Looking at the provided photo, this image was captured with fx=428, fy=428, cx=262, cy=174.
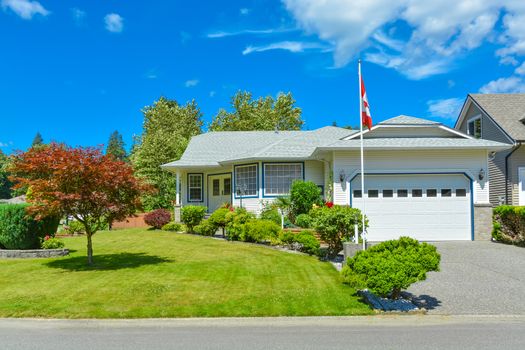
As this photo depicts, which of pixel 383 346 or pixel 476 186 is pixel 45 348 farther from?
pixel 476 186

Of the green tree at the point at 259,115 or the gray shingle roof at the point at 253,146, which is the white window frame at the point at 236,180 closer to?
the gray shingle roof at the point at 253,146

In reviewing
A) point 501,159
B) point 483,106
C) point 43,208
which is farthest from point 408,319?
point 483,106

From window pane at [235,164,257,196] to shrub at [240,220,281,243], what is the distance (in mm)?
5411

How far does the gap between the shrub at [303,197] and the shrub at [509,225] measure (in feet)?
24.2

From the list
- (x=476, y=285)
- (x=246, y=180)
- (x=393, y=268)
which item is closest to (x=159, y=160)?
(x=246, y=180)

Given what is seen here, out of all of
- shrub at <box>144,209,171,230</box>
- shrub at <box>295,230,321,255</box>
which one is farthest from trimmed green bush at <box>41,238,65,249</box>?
shrub at <box>144,209,171,230</box>

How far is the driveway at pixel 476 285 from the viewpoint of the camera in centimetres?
816

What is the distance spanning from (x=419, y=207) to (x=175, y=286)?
12.0m

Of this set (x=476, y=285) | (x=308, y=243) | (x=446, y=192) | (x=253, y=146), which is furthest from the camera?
(x=253, y=146)

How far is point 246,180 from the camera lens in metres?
22.9

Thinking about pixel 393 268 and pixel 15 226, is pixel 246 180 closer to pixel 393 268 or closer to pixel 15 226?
pixel 15 226

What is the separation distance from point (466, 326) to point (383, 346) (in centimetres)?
199

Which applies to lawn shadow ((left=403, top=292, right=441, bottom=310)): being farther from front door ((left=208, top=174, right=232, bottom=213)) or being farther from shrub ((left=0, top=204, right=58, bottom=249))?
front door ((left=208, top=174, right=232, bottom=213))

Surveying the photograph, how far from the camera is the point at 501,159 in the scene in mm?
22359
